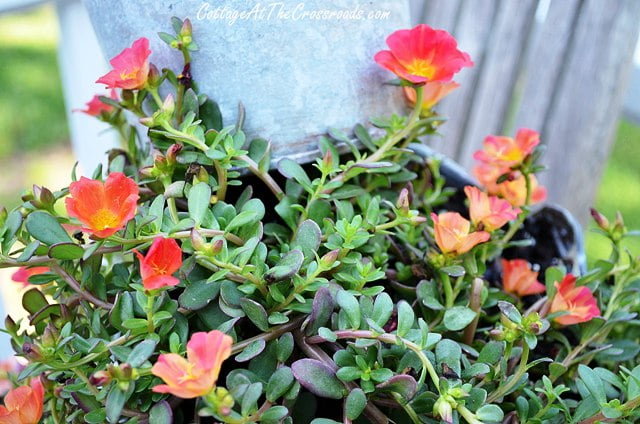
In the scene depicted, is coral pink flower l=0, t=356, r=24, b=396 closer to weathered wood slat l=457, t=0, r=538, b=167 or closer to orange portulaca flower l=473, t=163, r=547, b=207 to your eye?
orange portulaca flower l=473, t=163, r=547, b=207

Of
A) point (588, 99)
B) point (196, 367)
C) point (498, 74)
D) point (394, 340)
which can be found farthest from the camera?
point (498, 74)

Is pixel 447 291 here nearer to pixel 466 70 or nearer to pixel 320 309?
pixel 320 309

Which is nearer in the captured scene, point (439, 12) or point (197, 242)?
point (197, 242)

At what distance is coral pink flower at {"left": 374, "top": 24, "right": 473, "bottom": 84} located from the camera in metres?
0.84

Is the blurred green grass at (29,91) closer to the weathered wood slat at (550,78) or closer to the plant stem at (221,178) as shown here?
the weathered wood slat at (550,78)

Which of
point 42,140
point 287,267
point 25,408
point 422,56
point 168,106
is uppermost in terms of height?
point 422,56

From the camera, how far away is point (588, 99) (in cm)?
173

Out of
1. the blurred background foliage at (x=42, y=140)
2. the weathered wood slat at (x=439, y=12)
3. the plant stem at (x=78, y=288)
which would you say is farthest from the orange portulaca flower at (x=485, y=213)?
the blurred background foliage at (x=42, y=140)

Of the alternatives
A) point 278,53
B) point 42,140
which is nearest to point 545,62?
point 278,53

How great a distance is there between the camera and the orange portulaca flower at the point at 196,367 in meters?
0.56

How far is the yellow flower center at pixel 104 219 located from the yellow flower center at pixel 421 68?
381 millimetres

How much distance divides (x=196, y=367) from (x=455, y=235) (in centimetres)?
34

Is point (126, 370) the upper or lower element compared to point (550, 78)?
lower

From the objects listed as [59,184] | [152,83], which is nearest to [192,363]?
[152,83]
